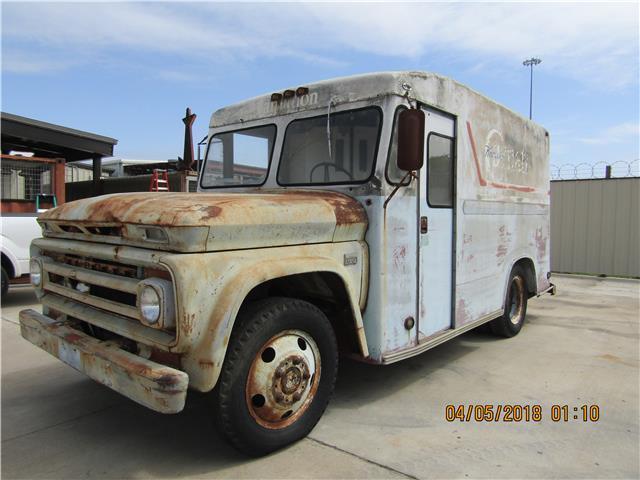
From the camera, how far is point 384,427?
3.46m

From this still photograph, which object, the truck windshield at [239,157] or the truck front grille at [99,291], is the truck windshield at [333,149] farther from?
the truck front grille at [99,291]

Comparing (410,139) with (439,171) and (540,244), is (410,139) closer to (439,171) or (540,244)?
(439,171)

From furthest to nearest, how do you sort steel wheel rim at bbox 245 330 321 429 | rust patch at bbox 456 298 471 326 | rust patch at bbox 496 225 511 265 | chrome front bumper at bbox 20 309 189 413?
1. rust patch at bbox 496 225 511 265
2. rust patch at bbox 456 298 471 326
3. steel wheel rim at bbox 245 330 321 429
4. chrome front bumper at bbox 20 309 189 413

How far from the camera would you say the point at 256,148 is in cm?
442

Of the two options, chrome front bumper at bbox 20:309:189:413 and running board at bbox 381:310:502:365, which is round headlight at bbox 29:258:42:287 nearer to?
chrome front bumper at bbox 20:309:189:413

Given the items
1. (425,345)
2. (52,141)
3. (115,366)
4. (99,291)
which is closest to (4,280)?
(99,291)

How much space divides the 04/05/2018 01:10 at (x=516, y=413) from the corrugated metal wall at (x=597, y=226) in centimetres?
894

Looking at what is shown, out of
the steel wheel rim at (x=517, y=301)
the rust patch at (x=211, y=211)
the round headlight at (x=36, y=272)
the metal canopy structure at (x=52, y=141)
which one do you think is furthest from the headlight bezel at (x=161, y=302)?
the metal canopy structure at (x=52, y=141)

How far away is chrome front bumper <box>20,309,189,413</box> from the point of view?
2459 mm

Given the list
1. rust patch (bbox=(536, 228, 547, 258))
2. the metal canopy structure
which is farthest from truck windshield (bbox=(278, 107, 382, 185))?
the metal canopy structure

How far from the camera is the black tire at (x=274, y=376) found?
2.75m

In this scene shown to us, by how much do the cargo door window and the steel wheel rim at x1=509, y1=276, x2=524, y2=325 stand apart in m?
2.32

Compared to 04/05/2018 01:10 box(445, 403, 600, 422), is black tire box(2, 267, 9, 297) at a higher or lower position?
higher

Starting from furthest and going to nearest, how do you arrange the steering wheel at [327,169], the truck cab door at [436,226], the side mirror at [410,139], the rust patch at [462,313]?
the rust patch at [462,313]
the truck cab door at [436,226]
the steering wheel at [327,169]
the side mirror at [410,139]
